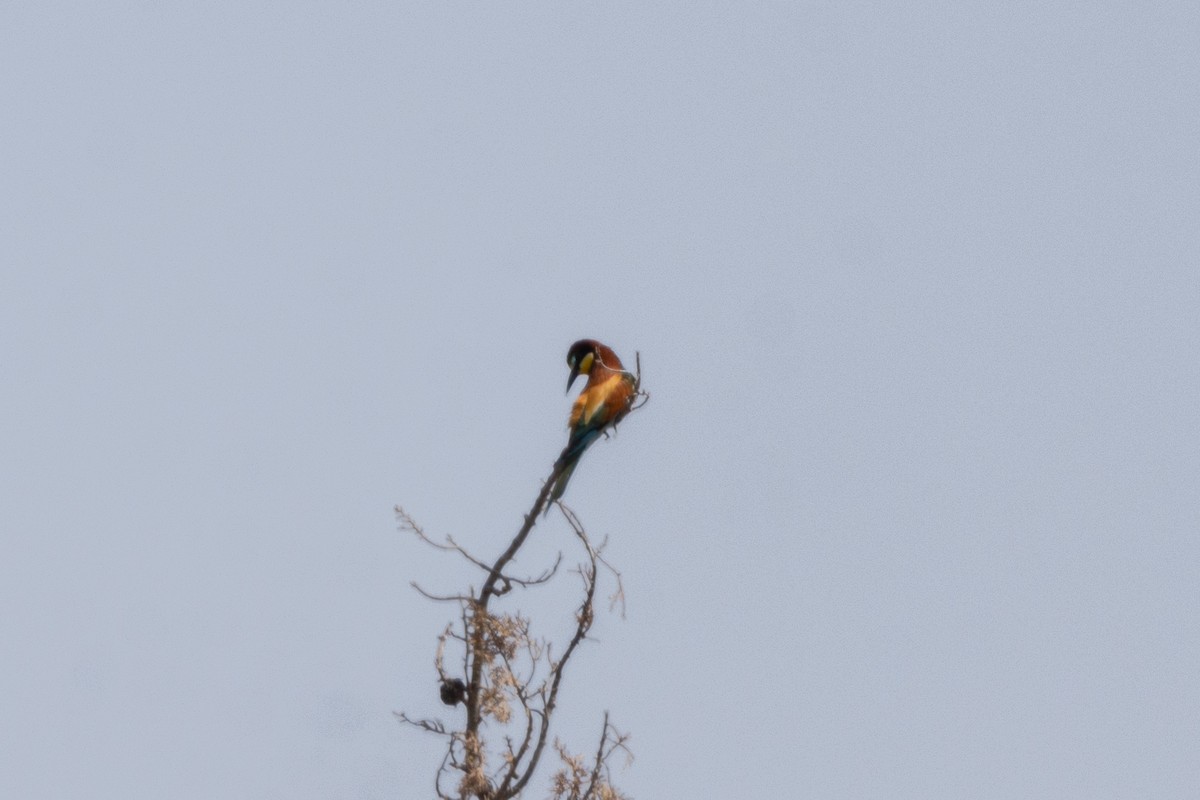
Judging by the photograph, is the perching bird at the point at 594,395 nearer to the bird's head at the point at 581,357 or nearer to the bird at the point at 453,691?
the bird's head at the point at 581,357

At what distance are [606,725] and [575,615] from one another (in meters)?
0.49

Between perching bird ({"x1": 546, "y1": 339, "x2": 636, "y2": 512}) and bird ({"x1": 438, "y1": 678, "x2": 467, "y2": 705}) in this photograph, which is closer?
bird ({"x1": 438, "y1": 678, "x2": 467, "y2": 705})

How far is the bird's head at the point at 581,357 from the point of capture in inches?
373

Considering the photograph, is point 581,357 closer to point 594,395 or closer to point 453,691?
point 594,395

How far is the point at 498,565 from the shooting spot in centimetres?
755

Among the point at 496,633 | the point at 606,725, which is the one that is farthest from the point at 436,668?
the point at 606,725

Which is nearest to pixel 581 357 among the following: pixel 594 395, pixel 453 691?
pixel 594 395

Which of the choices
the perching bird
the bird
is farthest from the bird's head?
the bird

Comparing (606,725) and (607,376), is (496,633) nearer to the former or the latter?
(606,725)

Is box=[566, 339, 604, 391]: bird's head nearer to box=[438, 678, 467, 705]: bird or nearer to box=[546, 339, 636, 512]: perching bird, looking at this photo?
box=[546, 339, 636, 512]: perching bird

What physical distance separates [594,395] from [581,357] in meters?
0.25

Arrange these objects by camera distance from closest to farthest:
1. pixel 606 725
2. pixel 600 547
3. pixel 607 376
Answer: pixel 606 725, pixel 600 547, pixel 607 376

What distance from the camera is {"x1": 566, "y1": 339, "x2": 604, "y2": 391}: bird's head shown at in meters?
9.48

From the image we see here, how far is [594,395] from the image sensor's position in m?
9.38
